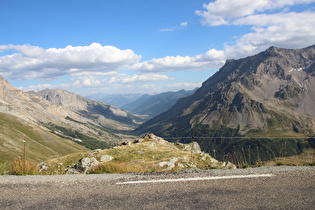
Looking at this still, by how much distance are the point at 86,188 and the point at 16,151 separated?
205327mm

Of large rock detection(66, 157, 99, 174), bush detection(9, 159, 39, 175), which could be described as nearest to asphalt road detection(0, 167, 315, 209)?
bush detection(9, 159, 39, 175)

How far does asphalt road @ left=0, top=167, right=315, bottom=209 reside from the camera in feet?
25.3

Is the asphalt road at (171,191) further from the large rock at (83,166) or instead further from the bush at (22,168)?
the large rock at (83,166)

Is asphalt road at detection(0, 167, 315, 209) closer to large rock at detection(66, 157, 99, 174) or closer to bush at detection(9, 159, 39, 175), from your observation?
bush at detection(9, 159, 39, 175)

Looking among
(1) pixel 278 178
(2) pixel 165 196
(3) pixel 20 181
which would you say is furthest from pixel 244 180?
(3) pixel 20 181

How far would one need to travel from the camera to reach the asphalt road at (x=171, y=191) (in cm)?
770

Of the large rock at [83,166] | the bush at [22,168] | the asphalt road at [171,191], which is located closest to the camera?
the asphalt road at [171,191]

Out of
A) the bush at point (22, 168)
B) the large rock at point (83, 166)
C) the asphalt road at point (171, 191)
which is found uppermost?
the bush at point (22, 168)

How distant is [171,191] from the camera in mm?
8922

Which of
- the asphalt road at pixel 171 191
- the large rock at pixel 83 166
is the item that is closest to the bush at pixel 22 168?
the asphalt road at pixel 171 191

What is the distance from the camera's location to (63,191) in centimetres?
956

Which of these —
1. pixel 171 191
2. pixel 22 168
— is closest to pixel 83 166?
pixel 22 168

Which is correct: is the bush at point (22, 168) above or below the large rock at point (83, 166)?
above

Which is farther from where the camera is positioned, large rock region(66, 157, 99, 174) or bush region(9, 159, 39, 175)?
large rock region(66, 157, 99, 174)
